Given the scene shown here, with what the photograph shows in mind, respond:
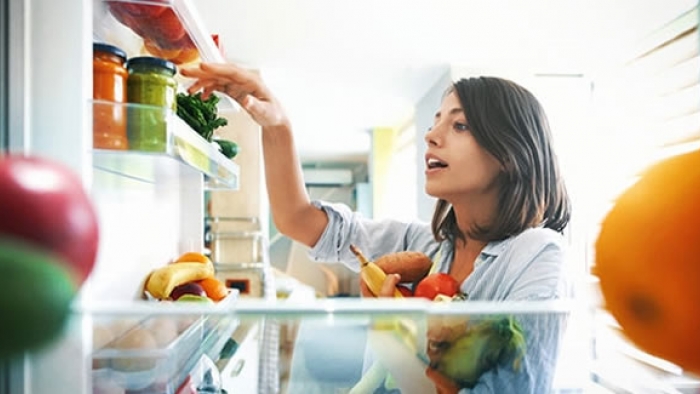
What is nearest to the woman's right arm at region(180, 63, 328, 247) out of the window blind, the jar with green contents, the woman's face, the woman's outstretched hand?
the woman's outstretched hand

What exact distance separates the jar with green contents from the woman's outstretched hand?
0.02 metres

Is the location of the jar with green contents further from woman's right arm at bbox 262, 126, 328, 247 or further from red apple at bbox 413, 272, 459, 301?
red apple at bbox 413, 272, 459, 301

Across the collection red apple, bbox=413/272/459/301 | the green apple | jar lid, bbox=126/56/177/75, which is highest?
jar lid, bbox=126/56/177/75

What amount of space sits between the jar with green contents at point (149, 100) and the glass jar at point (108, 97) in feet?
0.03

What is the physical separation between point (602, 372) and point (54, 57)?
527 mm

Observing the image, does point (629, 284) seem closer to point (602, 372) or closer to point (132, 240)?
point (602, 372)

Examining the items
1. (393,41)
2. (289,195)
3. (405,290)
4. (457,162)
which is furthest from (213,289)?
(393,41)

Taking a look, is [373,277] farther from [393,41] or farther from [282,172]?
[393,41]

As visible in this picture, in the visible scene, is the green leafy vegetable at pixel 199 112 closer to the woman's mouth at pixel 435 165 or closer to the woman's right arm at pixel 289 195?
the woman's right arm at pixel 289 195

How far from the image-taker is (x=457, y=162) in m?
0.60

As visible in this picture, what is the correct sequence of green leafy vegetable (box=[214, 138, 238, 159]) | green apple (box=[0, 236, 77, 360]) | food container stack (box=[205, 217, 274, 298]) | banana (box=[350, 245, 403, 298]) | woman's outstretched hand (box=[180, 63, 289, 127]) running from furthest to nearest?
food container stack (box=[205, 217, 274, 298])
green leafy vegetable (box=[214, 138, 238, 159])
banana (box=[350, 245, 403, 298])
woman's outstretched hand (box=[180, 63, 289, 127])
green apple (box=[0, 236, 77, 360])

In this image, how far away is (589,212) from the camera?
573mm

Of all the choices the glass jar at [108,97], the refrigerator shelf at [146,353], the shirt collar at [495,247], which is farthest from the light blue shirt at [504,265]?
the glass jar at [108,97]

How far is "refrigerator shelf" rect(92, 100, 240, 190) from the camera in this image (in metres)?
0.43
